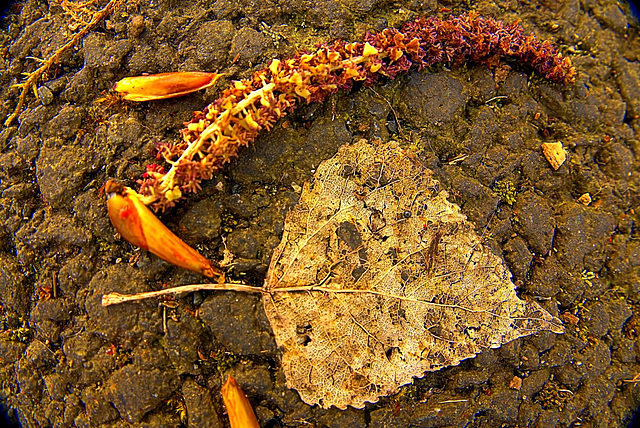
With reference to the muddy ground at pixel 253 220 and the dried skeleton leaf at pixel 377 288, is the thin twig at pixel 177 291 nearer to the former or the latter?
the muddy ground at pixel 253 220

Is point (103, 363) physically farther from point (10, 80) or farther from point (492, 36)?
point (492, 36)

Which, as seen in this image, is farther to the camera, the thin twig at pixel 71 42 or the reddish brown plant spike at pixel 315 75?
the thin twig at pixel 71 42

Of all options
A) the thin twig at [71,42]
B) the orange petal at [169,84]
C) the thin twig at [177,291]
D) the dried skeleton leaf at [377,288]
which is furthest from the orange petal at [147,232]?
the thin twig at [71,42]

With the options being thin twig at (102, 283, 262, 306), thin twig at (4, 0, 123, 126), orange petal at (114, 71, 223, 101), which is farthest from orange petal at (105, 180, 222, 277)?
thin twig at (4, 0, 123, 126)

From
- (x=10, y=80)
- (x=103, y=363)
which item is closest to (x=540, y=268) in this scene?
(x=103, y=363)

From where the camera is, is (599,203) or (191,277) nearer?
(191,277)

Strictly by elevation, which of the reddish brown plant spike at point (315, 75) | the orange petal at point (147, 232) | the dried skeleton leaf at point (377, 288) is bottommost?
the dried skeleton leaf at point (377, 288)

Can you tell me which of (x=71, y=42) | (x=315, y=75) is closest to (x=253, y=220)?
(x=315, y=75)
